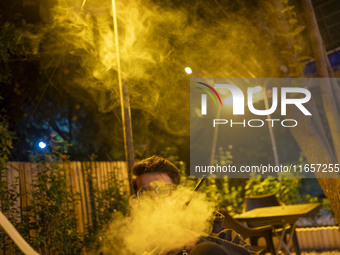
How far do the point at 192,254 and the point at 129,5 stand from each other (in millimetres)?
6089

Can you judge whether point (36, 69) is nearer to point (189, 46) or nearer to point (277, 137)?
point (189, 46)

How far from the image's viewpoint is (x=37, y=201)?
20.5 feet

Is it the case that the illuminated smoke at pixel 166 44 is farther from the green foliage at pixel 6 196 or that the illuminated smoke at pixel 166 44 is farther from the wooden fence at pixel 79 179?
the green foliage at pixel 6 196

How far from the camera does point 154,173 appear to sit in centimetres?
225

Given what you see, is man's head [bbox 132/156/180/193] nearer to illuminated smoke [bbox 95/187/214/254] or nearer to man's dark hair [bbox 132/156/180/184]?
man's dark hair [bbox 132/156/180/184]

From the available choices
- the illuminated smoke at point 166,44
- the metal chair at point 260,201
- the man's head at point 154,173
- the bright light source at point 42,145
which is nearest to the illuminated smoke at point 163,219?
the man's head at point 154,173

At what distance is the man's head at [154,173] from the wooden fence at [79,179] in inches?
168

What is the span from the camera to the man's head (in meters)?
2.24

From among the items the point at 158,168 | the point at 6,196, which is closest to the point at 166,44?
the point at 6,196

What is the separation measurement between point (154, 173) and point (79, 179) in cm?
563

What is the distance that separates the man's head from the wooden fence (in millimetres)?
4264

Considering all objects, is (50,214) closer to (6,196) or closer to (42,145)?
(6,196)

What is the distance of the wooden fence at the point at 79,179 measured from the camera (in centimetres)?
639

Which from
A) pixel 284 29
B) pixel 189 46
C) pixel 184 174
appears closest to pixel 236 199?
pixel 184 174
